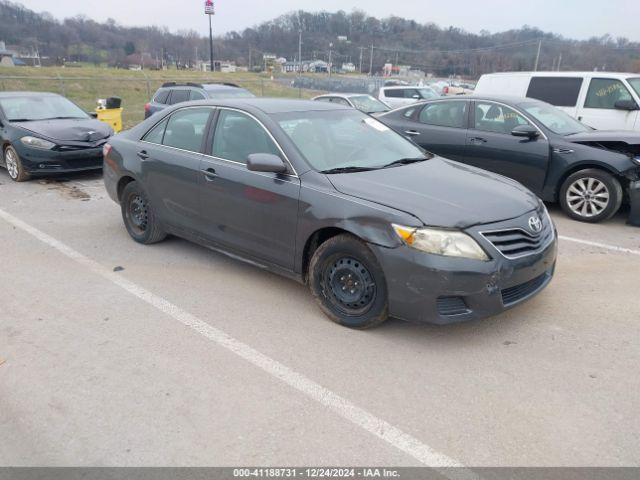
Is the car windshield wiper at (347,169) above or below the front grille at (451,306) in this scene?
above

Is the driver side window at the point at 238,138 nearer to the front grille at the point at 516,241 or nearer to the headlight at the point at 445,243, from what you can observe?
the headlight at the point at 445,243

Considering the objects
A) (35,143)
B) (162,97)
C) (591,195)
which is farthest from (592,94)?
(35,143)

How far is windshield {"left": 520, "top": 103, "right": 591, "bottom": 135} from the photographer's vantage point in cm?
695

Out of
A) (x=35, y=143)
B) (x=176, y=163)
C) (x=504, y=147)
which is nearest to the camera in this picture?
(x=176, y=163)

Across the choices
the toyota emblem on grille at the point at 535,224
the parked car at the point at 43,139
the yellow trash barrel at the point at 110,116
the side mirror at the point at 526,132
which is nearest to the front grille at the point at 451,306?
the toyota emblem on grille at the point at 535,224

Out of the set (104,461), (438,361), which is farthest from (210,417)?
(438,361)

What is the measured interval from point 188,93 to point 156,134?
7.17 metres

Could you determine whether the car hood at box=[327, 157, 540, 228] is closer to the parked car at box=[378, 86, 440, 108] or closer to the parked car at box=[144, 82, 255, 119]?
the parked car at box=[144, 82, 255, 119]

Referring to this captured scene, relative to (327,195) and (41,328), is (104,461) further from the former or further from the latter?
(327,195)

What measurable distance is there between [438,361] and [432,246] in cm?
78

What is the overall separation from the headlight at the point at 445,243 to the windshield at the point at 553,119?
433cm

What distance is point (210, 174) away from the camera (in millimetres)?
4578

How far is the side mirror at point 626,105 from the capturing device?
28.1ft

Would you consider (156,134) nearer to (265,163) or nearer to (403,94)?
(265,163)
